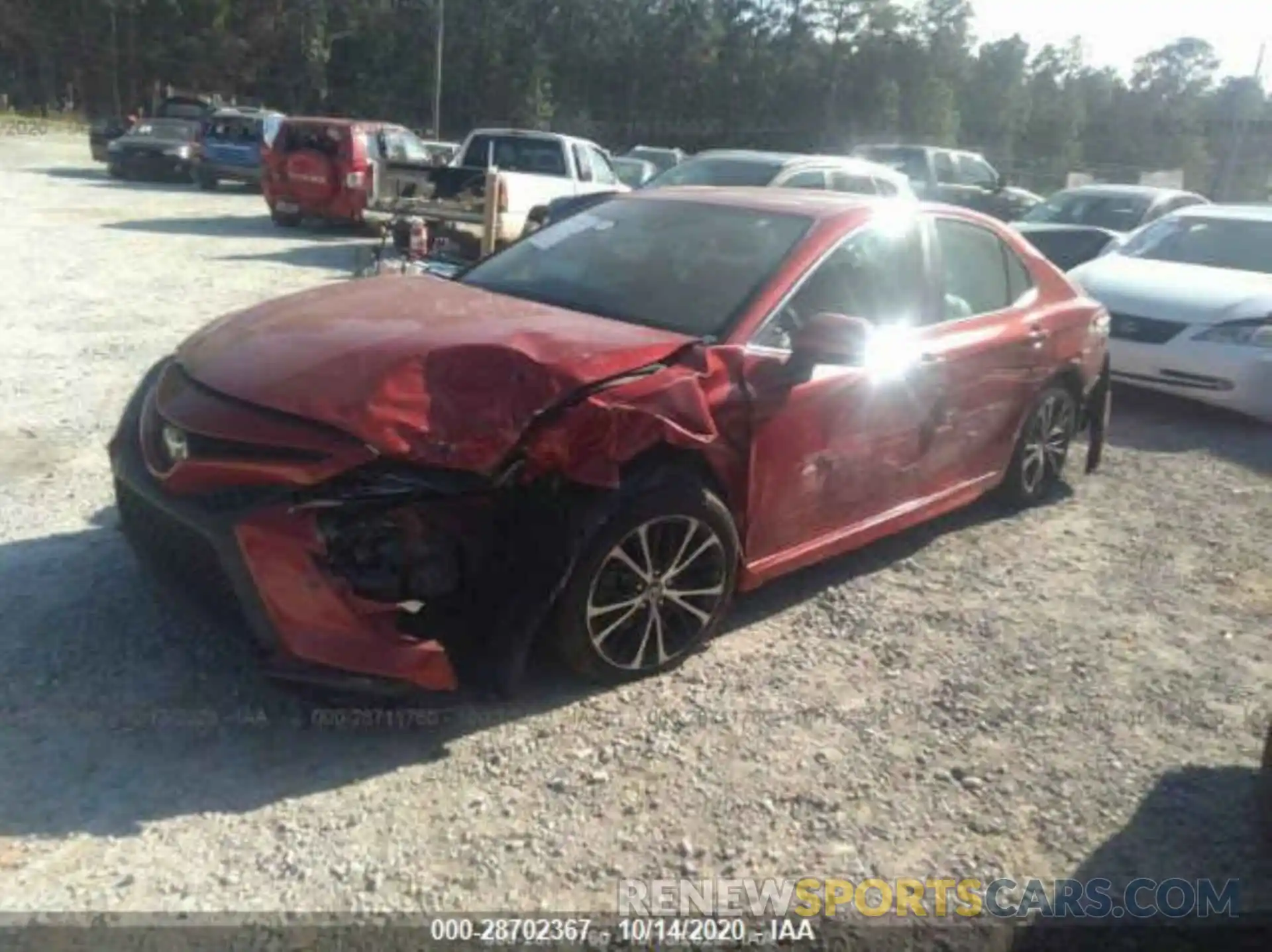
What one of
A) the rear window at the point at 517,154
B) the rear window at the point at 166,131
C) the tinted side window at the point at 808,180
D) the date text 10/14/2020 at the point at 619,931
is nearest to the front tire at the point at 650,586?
the date text 10/14/2020 at the point at 619,931

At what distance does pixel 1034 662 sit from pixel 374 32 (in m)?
59.1

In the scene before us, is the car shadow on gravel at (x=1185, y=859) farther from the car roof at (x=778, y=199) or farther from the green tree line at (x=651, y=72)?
the green tree line at (x=651, y=72)

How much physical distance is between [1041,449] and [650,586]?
302 cm

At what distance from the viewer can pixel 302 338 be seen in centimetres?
340

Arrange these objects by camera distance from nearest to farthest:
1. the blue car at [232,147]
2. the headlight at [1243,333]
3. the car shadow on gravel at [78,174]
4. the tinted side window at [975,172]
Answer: the headlight at [1243,333]
the tinted side window at [975,172]
the blue car at [232,147]
the car shadow on gravel at [78,174]

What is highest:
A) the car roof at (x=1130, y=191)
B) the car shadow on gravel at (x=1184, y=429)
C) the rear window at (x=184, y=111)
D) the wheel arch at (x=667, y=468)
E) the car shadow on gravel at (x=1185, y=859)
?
the rear window at (x=184, y=111)

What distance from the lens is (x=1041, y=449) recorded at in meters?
5.64

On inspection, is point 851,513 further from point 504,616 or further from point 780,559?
point 504,616

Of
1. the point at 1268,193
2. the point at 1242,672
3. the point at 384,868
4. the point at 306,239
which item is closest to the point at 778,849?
the point at 384,868

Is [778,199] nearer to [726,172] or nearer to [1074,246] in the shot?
[726,172]

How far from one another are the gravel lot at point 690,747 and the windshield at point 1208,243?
4.77m

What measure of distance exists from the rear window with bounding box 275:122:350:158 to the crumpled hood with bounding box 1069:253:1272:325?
10.7 meters

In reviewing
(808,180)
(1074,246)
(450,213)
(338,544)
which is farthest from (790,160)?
(338,544)

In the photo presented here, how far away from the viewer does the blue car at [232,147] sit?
21.6 metres
